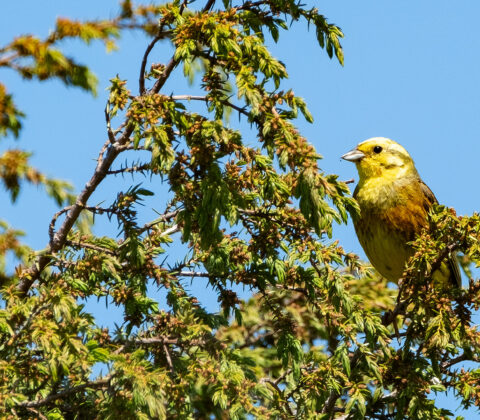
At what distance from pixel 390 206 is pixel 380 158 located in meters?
0.55

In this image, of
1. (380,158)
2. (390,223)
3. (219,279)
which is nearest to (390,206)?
(390,223)

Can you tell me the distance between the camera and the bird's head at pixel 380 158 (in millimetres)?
5711

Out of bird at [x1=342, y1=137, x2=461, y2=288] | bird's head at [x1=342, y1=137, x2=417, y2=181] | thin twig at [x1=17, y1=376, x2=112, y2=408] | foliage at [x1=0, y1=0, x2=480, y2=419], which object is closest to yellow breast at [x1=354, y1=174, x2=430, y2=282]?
bird at [x1=342, y1=137, x2=461, y2=288]

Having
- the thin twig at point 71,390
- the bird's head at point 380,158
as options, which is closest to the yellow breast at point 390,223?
the bird's head at point 380,158

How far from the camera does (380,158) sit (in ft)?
19.0

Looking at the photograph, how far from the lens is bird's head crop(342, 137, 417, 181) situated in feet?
18.7

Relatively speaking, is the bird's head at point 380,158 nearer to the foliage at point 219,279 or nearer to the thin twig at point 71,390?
the foliage at point 219,279

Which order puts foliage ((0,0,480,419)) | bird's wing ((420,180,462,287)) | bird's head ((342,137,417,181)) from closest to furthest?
foliage ((0,0,480,419))
bird's wing ((420,180,462,287))
bird's head ((342,137,417,181))

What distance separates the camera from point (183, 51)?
123 inches

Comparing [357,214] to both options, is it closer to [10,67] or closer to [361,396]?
[361,396]

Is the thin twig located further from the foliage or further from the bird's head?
the bird's head

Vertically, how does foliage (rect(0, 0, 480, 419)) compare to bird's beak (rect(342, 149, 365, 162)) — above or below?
below

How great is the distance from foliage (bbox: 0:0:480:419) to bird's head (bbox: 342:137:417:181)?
176cm

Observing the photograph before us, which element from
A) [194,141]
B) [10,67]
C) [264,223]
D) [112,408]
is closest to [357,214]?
[264,223]
